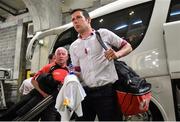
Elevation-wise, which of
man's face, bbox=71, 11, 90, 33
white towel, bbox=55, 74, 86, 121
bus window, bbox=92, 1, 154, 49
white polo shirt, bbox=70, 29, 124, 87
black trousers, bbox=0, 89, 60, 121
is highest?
bus window, bbox=92, 1, 154, 49

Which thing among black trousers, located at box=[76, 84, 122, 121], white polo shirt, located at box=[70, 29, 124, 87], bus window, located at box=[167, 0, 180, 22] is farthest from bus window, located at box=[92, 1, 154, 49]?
black trousers, located at box=[76, 84, 122, 121]

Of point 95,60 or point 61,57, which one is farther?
point 61,57

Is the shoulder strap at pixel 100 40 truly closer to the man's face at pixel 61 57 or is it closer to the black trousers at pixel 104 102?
the black trousers at pixel 104 102

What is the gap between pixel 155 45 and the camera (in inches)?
104

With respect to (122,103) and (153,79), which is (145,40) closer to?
(153,79)

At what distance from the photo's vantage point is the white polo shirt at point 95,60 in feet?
5.45

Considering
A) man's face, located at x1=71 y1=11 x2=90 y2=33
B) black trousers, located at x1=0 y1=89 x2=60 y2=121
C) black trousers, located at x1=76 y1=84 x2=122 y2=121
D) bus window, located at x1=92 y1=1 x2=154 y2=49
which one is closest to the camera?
black trousers, located at x1=76 y1=84 x2=122 y2=121

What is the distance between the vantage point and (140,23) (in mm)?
2859

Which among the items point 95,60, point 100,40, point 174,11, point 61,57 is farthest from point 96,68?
point 174,11

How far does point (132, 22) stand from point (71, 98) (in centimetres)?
158

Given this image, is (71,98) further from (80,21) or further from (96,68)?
(80,21)

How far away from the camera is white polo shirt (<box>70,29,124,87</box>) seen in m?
1.66

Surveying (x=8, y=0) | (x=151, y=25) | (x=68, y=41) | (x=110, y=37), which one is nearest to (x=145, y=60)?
(x=151, y=25)

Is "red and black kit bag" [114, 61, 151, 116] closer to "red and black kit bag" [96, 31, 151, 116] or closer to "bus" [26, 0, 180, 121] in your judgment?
"red and black kit bag" [96, 31, 151, 116]
